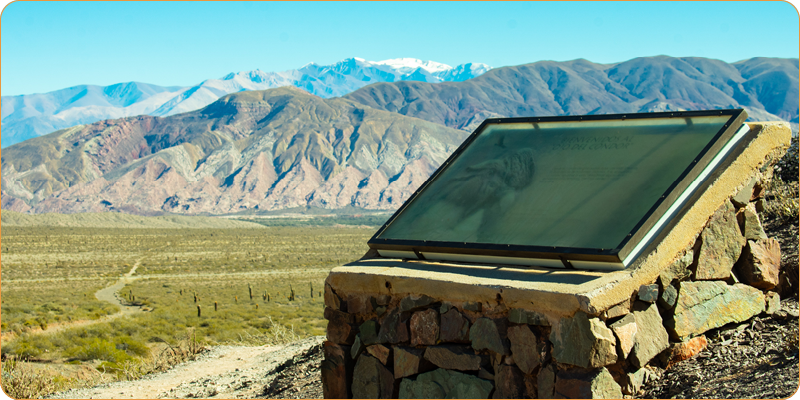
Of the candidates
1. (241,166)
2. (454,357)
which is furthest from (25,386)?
(241,166)

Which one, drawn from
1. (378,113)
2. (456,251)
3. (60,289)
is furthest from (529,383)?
(378,113)

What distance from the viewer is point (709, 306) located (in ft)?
14.8

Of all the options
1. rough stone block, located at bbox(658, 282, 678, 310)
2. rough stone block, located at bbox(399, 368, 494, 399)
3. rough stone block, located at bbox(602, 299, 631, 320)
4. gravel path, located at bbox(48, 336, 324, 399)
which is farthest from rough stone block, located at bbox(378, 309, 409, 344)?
gravel path, located at bbox(48, 336, 324, 399)

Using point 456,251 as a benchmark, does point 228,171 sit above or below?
below

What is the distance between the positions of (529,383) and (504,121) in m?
2.69

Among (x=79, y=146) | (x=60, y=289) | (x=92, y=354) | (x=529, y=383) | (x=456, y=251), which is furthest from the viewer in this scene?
(x=79, y=146)

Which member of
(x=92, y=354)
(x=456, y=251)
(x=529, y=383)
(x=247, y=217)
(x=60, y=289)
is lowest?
(x=247, y=217)

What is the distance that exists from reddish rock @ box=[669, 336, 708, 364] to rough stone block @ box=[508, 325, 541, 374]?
1.00 meters

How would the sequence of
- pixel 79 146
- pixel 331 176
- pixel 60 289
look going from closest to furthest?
pixel 60 289
pixel 331 176
pixel 79 146

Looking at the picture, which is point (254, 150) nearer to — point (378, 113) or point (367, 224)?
point (378, 113)

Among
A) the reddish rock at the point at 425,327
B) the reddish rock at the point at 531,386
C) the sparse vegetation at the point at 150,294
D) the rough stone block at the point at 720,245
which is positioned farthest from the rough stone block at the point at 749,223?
the sparse vegetation at the point at 150,294

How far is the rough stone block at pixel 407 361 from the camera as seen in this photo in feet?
15.1

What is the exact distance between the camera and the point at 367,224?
82.8 metres

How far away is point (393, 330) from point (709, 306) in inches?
85.9
